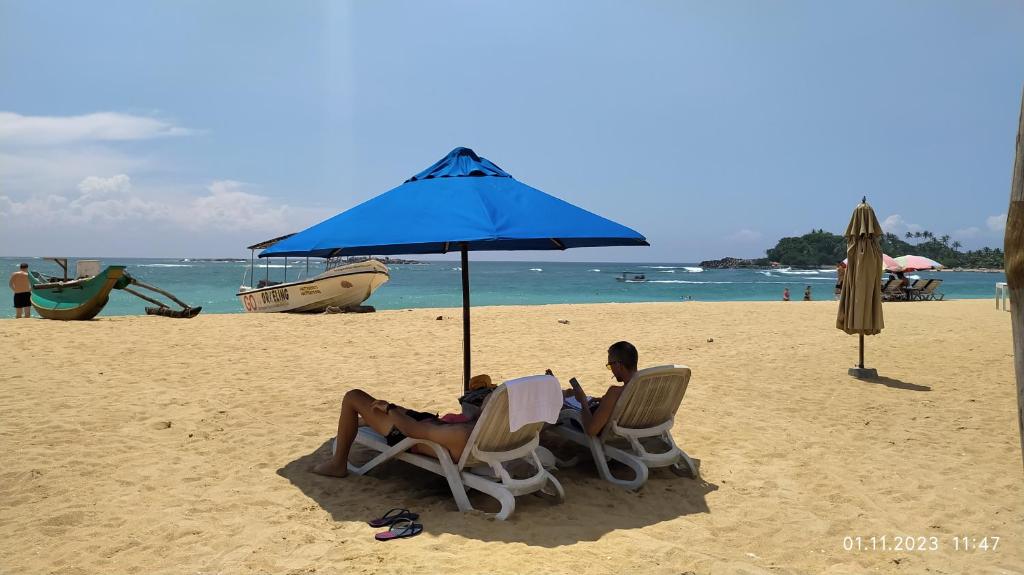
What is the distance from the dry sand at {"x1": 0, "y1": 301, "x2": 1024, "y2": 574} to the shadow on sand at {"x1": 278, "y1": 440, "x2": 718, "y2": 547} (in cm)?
2

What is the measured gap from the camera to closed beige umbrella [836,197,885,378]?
7727 millimetres

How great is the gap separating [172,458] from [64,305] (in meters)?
12.1

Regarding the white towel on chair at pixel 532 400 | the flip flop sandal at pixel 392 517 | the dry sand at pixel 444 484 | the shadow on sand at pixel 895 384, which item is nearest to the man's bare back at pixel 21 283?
the dry sand at pixel 444 484

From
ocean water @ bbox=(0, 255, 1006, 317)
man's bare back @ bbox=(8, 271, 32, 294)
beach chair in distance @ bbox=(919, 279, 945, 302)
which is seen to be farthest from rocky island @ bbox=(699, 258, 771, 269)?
man's bare back @ bbox=(8, 271, 32, 294)

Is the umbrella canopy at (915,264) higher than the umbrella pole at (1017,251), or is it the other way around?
the umbrella canopy at (915,264)

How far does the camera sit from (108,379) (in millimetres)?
7078

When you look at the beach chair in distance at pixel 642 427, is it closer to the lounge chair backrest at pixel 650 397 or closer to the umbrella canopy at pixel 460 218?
the lounge chair backrest at pixel 650 397

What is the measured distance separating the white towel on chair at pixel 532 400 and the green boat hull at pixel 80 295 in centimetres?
1335

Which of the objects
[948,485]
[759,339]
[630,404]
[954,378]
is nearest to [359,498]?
[630,404]

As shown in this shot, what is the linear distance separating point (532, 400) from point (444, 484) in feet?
3.35

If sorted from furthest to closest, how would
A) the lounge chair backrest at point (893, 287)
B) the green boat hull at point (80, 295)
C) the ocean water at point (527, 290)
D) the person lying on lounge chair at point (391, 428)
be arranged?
the ocean water at point (527, 290) → the lounge chair backrest at point (893, 287) → the green boat hull at point (80, 295) → the person lying on lounge chair at point (391, 428)

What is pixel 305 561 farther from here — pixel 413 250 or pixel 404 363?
pixel 404 363

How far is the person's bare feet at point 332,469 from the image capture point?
14.1ft
